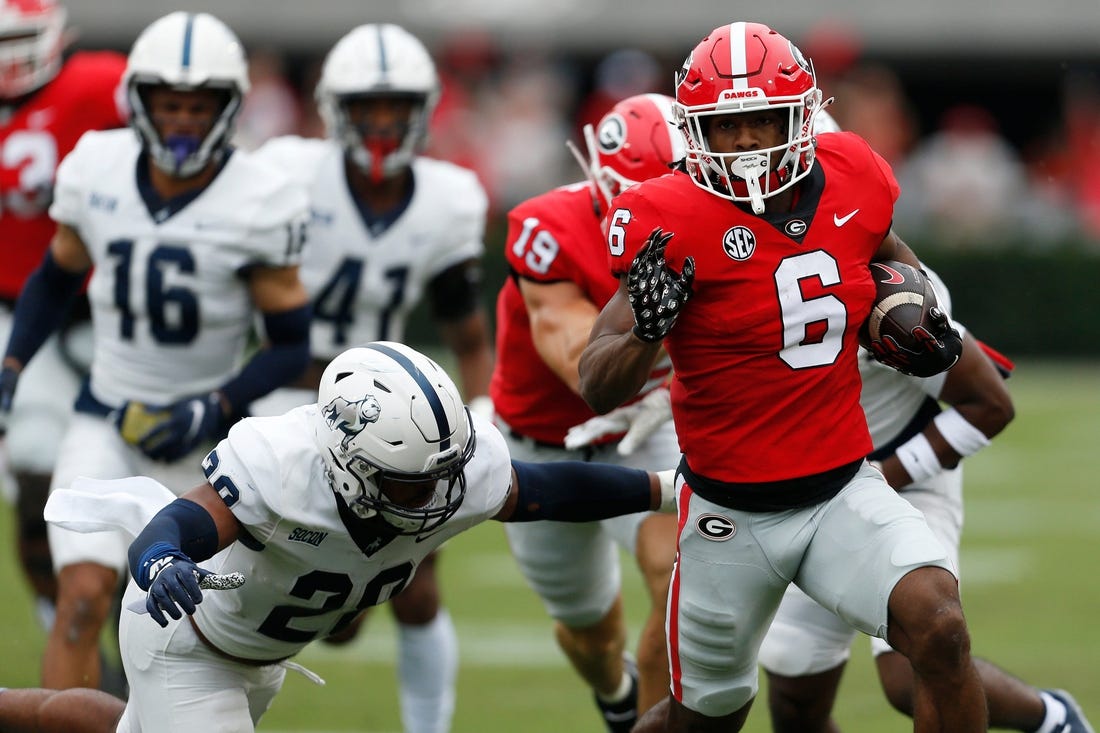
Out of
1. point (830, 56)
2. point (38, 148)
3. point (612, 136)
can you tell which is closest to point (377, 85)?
point (38, 148)

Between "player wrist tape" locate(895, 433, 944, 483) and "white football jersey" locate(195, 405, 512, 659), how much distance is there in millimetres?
1149

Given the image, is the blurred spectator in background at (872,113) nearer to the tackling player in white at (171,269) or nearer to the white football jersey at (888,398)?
the tackling player in white at (171,269)

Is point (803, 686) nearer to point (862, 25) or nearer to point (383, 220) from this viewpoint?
point (383, 220)

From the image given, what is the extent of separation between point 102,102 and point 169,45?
3.66 feet

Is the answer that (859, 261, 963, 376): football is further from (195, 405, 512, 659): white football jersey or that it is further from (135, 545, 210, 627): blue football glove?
(135, 545, 210, 627): blue football glove

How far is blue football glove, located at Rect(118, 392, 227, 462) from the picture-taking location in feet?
17.7

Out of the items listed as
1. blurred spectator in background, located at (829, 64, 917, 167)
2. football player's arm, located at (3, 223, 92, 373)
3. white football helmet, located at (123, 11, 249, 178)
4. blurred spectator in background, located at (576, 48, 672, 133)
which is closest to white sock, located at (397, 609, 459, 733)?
football player's arm, located at (3, 223, 92, 373)

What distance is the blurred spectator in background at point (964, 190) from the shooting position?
16.0 m

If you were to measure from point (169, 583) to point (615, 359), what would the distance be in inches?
42.9

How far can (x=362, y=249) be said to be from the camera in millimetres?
6211

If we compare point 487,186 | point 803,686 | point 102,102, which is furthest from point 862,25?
point 803,686

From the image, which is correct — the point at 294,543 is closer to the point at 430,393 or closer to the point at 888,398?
the point at 430,393

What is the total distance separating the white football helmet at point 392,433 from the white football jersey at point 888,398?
133 centimetres

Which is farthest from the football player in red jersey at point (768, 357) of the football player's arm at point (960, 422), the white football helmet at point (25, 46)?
the white football helmet at point (25, 46)
